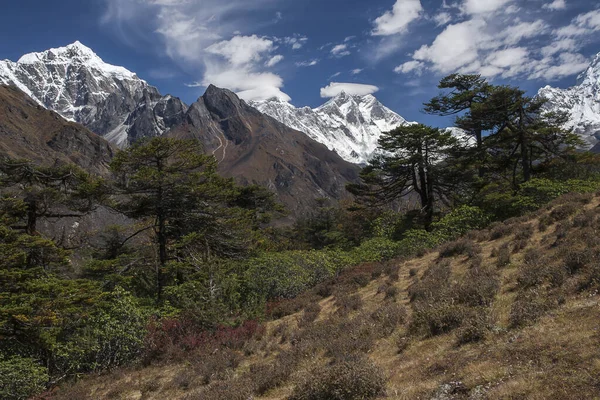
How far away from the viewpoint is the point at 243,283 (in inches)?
539

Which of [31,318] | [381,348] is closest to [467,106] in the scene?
[381,348]

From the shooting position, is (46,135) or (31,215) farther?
(46,135)

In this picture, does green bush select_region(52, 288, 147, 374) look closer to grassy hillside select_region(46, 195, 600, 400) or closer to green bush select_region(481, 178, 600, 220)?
grassy hillside select_region(46, 195, 600, 400)

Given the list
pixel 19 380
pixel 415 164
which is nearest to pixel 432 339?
pixel 19 380

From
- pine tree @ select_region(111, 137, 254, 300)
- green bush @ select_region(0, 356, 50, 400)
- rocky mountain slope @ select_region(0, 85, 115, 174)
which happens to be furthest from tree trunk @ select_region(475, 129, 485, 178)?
rocky mountain slope @ select_region(0, 85, 115, 174)

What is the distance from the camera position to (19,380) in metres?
7.74

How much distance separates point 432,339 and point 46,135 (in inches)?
4324

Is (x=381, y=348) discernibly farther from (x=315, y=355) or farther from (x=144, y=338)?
(x=144, y=338)

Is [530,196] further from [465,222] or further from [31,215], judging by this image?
[31,215]

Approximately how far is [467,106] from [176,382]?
2400 cm

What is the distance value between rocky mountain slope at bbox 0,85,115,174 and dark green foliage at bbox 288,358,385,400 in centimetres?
8498

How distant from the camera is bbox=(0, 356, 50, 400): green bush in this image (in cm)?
760

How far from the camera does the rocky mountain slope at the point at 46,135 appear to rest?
7630cm

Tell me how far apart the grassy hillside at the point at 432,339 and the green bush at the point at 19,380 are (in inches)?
22.5
